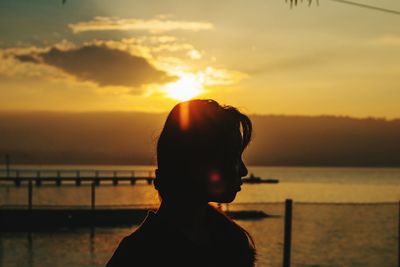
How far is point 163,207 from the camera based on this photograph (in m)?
1.56

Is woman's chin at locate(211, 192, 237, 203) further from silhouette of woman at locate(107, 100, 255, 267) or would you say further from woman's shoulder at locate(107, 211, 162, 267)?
woman's shoulder at locate(107, 211, 162, 267)

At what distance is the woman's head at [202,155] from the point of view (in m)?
1.49

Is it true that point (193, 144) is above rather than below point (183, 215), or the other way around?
above

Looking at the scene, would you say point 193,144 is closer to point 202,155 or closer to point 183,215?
point 202,155

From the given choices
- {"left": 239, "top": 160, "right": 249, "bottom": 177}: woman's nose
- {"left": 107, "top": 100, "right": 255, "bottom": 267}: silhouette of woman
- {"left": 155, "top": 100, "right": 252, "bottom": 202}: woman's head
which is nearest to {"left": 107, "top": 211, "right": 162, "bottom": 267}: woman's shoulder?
{"left": 107, "top": 100, "right": 255, "bottom": 267}: silhouette of woman

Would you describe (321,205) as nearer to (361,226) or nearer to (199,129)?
(361,226)

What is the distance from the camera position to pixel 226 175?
4.87 feet

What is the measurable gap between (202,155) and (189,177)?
0.06 metres

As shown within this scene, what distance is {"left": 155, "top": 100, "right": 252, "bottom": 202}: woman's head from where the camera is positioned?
4.88 feet

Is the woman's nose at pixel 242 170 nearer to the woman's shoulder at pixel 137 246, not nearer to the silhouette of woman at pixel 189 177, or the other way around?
the silhouette of woman at pixel 189 177

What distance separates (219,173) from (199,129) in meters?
0.12

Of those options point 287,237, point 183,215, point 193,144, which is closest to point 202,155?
point 193,144

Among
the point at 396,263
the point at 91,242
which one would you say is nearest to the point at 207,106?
the point at 396,263

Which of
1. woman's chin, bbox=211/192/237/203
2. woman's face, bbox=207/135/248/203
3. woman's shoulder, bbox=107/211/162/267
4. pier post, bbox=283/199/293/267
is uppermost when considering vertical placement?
woman's face, bbox=207/135/248/203
